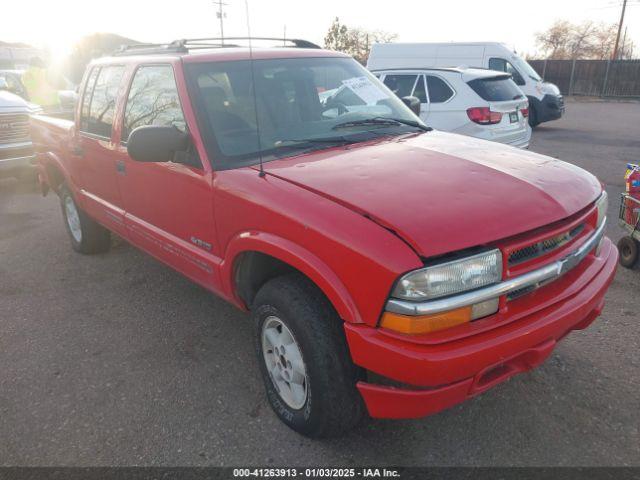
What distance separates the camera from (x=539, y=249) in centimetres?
223

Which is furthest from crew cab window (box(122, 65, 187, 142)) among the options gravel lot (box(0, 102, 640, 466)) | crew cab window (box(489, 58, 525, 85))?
crew cab window (box(489, 58, 525, 85))

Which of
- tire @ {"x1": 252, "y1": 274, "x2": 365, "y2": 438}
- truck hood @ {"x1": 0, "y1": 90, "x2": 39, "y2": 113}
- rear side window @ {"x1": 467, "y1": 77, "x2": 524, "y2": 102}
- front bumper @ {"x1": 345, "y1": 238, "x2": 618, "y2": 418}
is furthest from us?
truck hood @ {"x1": 0, "y1": 90, "x2": 39, "y2": 113}

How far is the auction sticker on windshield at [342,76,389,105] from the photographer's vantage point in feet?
11.8

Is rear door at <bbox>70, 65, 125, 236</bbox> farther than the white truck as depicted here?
No

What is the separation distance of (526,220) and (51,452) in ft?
8.53

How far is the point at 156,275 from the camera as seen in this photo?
478 centimetres

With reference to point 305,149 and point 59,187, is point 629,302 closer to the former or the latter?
point 305,149

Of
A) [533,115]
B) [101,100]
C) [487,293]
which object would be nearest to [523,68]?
[533,115]

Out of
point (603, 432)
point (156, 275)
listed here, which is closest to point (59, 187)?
point (156, 275)

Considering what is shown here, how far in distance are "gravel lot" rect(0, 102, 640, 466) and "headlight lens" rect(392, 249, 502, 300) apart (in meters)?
0.99

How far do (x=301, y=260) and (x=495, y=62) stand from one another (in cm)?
1357

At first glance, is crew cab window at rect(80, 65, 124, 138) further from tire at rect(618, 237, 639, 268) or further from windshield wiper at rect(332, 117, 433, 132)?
tire at rect(618, 237, 639, 268)

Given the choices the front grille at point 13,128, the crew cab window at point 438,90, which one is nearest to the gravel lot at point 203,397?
the crew cab window at point 438,90

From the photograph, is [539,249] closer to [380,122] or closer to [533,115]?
[380,122]
